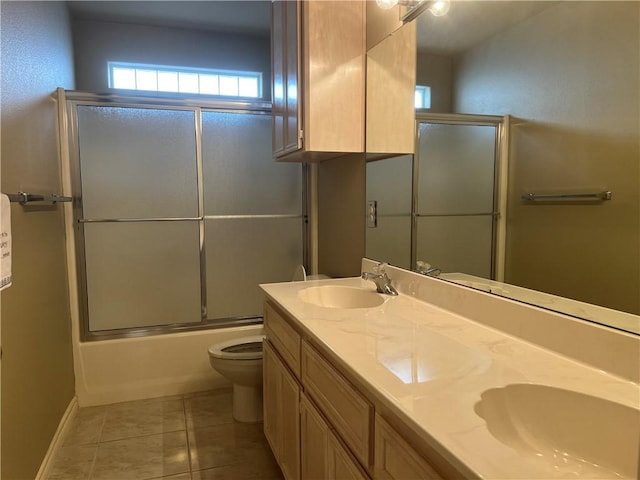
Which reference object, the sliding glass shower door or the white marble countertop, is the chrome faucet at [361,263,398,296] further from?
the white marble countertop

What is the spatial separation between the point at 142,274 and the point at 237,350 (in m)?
0.83

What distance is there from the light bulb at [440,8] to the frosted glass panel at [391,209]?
23.6 inches

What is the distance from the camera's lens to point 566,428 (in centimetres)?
90

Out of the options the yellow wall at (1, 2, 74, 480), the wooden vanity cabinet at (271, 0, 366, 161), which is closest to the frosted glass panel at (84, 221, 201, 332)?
the yellow wall at (1, 2, 74, 480)

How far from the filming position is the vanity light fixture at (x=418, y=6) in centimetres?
173

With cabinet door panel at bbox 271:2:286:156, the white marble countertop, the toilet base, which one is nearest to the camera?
the white marble countertop

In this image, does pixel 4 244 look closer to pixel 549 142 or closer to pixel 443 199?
pixel 443 199

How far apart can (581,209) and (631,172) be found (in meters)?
0.16

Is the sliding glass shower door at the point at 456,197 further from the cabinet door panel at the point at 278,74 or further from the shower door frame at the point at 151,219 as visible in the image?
the shower door frame at the point at 151,219

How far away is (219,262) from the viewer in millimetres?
3025

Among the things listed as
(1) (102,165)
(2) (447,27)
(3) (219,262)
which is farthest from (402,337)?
(1) (102,165)

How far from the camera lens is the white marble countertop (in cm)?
72

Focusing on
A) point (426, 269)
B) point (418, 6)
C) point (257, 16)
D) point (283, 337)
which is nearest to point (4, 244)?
point (283, 337)

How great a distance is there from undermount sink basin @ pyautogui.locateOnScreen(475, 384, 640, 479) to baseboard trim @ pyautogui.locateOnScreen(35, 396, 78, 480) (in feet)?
6.73
